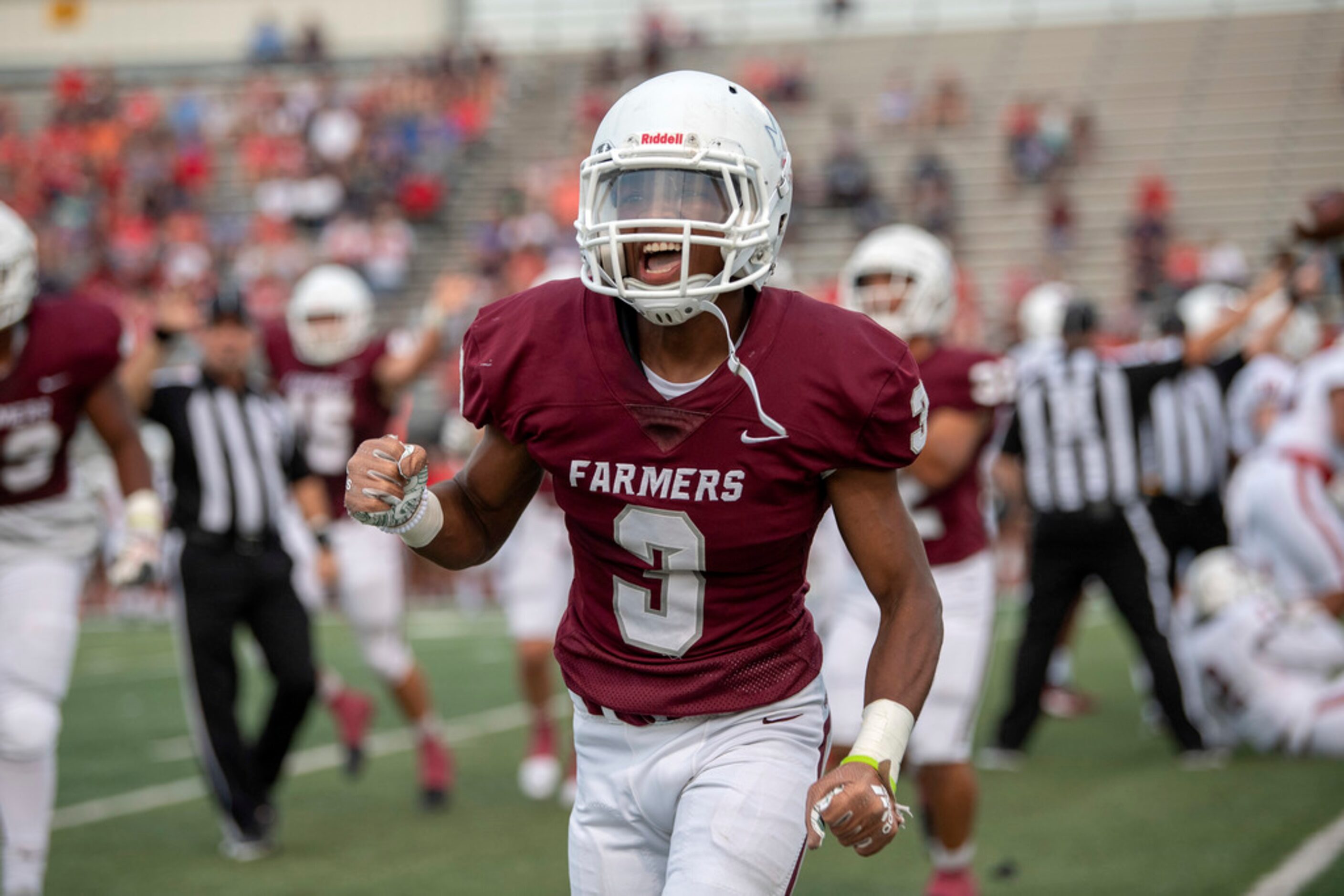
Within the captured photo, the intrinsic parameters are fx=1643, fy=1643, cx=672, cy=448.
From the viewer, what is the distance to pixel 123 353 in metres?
4.70

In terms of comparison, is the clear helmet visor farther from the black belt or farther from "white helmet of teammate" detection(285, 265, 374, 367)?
"white helmet of teammate" detection(285, 265, 374, 367)

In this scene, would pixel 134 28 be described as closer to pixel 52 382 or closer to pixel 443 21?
pixel 443 21

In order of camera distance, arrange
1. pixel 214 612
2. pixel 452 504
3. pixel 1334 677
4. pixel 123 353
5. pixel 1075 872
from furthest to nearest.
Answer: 1. pixel 1334 677
2. pixel 214 612
3. pixel 1075 872
4. pixel 123 353
5. pixel 452 504

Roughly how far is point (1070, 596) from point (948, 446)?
2.85m

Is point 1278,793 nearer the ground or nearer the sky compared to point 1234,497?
nearer the ground

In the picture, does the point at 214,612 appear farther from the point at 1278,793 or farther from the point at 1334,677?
the point at 1334,677

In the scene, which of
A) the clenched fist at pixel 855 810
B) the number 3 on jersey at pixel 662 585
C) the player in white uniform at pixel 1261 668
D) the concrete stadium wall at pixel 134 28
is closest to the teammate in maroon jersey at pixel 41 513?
the number 3 on jersey at pixel 662 585

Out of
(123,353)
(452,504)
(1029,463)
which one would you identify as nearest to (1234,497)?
(1029,463)

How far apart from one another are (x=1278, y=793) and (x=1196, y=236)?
1386 cm

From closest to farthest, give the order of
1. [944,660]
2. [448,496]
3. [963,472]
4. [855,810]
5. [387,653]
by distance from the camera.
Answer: [855,810], [448,496], [944,660], [963,472], [387,653]

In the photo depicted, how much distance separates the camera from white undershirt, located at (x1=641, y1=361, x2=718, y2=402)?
9.06 feet

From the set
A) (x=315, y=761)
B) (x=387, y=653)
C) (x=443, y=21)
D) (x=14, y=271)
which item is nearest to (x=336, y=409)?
(x=387, y=653)

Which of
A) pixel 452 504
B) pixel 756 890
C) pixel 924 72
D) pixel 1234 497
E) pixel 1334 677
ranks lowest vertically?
pixel 1334 677

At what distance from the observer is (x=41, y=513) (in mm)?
4617
